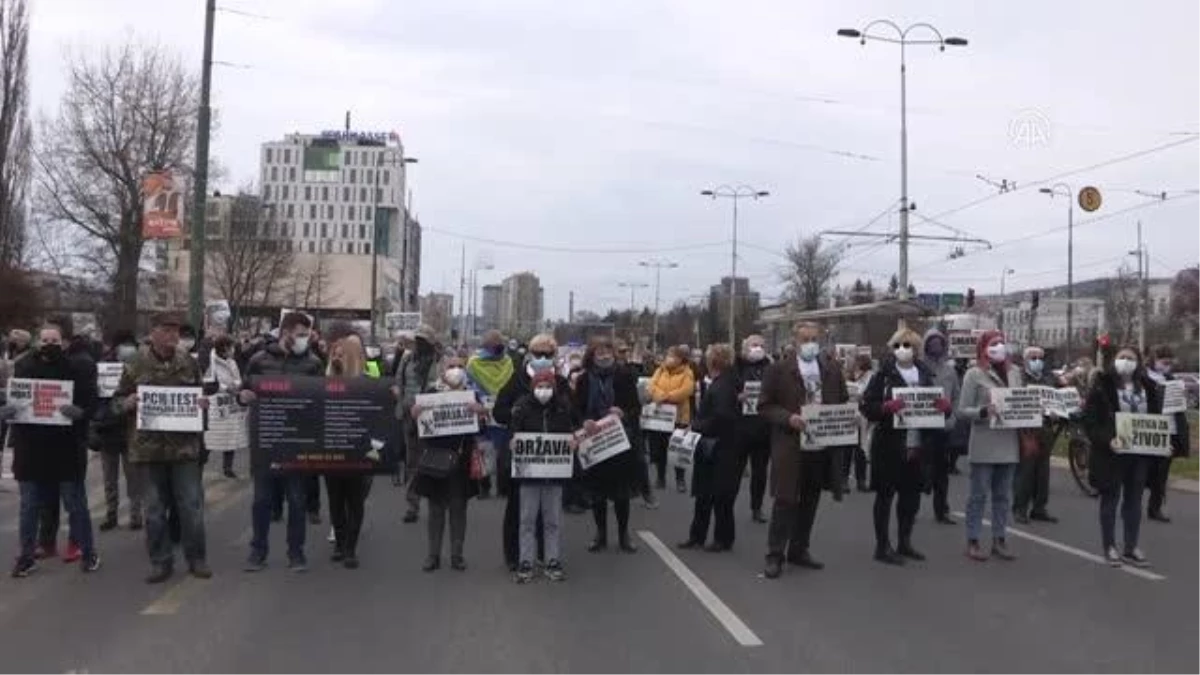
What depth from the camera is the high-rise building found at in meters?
128

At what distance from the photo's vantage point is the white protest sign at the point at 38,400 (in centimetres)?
916

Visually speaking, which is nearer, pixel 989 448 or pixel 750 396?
pixel 989 448

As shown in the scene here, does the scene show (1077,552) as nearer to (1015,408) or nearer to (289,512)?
(1015,408)

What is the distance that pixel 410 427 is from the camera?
43.2ft

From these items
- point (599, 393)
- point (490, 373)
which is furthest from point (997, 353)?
point (490, 373)

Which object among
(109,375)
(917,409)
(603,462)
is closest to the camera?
(917,409)

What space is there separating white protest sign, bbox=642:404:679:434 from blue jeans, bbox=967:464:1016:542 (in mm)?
4778

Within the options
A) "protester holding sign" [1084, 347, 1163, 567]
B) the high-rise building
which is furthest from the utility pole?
the high-rise building

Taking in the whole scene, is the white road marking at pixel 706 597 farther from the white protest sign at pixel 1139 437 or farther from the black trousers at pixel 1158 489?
the black trousers at pixel 1158 489

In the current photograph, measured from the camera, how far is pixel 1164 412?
11789 mm

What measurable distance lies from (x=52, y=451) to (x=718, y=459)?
5.53m

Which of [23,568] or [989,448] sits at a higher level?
[989,448]

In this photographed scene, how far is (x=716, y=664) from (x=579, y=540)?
15.6 feet

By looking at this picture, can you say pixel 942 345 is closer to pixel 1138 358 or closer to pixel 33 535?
pixel 1138 358
